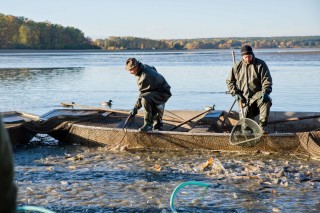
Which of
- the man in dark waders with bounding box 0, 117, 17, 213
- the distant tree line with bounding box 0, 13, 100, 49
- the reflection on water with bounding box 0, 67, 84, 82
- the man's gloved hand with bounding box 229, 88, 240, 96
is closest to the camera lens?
the man in dark waders with bounding box 0, 117, 17, 213

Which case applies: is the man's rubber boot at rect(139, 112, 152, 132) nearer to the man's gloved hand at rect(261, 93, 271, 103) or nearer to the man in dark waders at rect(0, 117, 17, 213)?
the man's gloved hand at rect(261, 93, 271, 103)

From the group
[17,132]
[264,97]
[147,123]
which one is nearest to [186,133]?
[147,123]

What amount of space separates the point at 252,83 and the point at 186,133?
177 cm

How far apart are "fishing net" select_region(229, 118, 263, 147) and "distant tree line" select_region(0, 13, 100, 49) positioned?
115236mm

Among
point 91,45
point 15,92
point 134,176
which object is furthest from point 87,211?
point 91,45

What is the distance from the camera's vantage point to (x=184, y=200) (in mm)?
7449

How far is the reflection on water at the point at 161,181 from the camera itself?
725 centimetres

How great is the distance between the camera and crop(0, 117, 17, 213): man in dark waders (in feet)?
6.50

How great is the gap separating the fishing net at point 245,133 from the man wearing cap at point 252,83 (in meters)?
0.27

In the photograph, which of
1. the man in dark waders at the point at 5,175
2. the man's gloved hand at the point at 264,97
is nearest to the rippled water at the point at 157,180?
the man's gloved hand at the point at 264,97

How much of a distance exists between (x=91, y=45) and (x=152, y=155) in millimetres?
128701

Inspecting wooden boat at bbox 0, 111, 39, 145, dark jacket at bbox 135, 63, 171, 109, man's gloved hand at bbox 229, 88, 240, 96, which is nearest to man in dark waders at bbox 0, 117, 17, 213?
man's gloved hand at bbox 229, 88, 240, 96

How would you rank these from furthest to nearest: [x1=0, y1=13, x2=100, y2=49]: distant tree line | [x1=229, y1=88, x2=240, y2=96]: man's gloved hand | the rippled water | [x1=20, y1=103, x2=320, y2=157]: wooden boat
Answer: [x1=0, y1=13, x2=100, y2=49]: distant tree line
[x1=229, y1=88, x2=240, y2=96]: man's gloved hand
[x1=20, y1=103, x2=320, y2=157]: wooden boat
the rippled water

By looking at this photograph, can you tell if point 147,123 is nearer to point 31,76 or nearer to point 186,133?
point 186,133
